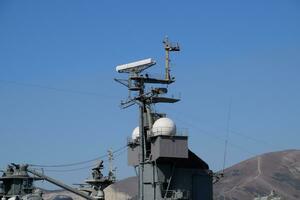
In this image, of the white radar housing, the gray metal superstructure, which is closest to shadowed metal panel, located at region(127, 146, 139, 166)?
the gray metal superstructure

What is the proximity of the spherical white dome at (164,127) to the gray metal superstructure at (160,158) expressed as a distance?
0.08 meters

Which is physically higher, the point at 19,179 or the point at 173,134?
the point at 173,134

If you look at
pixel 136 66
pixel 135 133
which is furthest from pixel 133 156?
pixel 136 66

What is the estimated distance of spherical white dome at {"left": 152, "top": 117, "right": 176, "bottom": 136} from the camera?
42.3 meters

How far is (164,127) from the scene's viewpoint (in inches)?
1673

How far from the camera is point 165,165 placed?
141 feet

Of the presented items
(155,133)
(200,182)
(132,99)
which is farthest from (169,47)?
(200,182)

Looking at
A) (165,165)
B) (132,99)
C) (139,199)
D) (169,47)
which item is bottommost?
(139,199)

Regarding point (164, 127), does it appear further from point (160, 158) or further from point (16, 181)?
point (16, 181)

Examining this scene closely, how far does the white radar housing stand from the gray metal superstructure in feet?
0.28

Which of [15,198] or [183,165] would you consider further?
[183,165]

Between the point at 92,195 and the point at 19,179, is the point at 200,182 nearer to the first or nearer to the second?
the point at 92,195

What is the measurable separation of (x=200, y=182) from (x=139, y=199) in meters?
5.26

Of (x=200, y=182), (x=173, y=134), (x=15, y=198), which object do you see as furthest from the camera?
(x=200, y=182)
